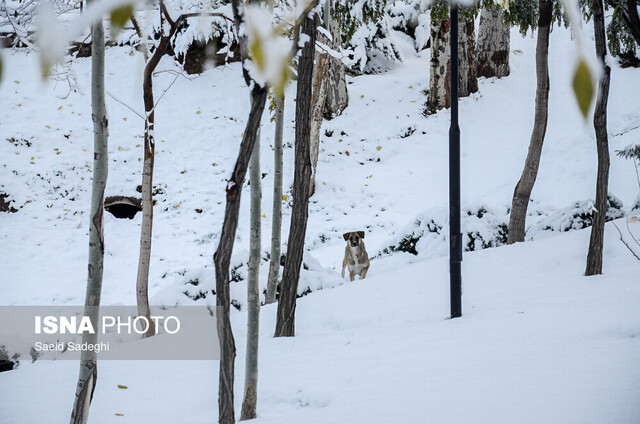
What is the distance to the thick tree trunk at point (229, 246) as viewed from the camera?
2205mm

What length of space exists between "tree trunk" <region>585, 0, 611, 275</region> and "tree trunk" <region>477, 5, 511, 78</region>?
35.3 feet

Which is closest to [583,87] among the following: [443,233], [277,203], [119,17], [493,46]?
[119,17]

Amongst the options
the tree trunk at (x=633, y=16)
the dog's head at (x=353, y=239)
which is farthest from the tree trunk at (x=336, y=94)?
the tree trunk at (x=633, y=16)

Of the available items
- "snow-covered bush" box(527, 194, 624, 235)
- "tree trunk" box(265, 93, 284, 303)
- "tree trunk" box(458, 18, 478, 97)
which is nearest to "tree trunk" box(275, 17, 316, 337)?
"tree trunk" box(265, 93, 284, 303)

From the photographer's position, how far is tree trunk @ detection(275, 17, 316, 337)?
5.77 m

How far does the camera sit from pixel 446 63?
15.9 metres

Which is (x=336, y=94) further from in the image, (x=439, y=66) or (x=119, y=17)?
(x=119, y=17)

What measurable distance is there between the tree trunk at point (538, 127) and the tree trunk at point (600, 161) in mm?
1384

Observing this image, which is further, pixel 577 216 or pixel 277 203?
pixel 577 216

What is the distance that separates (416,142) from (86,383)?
13396 mm

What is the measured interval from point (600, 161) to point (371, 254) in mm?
5106

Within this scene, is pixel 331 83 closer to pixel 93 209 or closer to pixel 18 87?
pixel 18 87

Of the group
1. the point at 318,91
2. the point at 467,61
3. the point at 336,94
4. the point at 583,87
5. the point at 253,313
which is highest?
the point at 467,61

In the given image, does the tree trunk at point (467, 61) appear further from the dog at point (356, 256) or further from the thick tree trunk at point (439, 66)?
the dog at point (356, 256)
